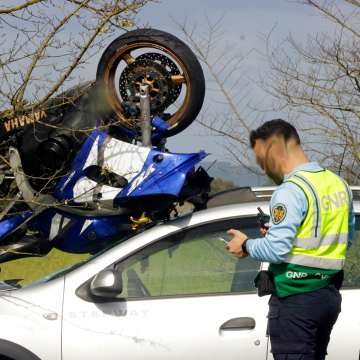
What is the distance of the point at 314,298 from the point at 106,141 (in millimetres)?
1884

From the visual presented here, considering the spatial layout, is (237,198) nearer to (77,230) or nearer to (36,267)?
(77,230)

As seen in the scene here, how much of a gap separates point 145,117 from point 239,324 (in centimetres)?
160

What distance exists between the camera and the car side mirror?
299cm

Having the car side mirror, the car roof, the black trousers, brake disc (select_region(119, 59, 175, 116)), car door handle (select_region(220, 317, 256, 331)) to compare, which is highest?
brake disc (select_region(119, 59, 175, 116))

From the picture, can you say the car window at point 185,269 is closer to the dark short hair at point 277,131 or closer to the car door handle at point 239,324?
the car door handle at point 239,324

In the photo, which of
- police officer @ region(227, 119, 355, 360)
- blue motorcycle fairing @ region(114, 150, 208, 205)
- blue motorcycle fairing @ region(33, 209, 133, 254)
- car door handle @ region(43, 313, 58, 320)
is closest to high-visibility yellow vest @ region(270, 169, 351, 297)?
police officer @ region(227, 119, 355, 360)

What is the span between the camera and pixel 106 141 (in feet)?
12.5

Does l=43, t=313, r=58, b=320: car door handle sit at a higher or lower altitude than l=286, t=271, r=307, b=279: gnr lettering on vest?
lower

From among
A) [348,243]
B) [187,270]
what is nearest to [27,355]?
[187,270]

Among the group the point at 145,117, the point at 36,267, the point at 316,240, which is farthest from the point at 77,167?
the point at 36,267

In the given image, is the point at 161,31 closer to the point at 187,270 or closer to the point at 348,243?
the point at 187,270

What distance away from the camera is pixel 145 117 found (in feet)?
12.6

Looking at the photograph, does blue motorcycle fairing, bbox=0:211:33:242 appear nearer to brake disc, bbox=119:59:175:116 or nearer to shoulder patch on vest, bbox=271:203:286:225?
brake disc, bbox=119:59:175:116

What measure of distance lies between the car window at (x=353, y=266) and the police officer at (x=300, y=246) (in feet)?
1.77
